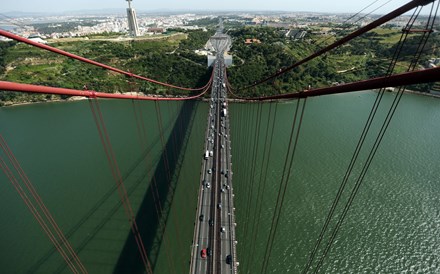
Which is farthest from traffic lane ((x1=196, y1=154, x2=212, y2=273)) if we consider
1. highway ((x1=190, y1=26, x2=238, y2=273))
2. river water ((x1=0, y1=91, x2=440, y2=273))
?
river water ((x1=0, y1=91, x2=440, y2=273))

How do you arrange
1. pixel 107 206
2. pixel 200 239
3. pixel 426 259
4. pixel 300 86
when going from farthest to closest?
pixel 300 86 < pixel 107 206 < pixel 426 259 < pixel 200 239

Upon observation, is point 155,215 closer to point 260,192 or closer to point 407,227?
point 260,192

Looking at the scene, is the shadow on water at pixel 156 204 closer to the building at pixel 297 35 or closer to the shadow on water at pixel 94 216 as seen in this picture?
the shadow on water at pixel 94 216

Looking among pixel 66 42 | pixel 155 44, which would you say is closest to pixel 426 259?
pixel 155 44

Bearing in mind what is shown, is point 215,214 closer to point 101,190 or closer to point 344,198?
point 101,190

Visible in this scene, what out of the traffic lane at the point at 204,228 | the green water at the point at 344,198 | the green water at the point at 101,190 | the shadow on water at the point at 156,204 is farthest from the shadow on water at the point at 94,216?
the green water at the point at 344,198

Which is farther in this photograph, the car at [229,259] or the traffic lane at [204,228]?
the traffic lane at [204,228]
